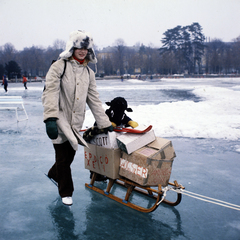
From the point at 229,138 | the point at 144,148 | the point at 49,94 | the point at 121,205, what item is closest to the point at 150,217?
the point at 121,205

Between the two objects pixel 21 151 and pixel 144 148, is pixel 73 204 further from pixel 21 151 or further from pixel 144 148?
pixel 21 151

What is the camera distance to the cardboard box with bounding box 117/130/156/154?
2820mm

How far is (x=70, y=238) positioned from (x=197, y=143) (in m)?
3.88

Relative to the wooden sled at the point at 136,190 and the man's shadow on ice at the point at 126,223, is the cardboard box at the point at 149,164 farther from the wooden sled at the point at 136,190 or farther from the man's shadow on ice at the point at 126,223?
the man's shadow on ice at the point at 126,223

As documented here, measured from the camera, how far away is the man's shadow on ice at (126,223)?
2.47m

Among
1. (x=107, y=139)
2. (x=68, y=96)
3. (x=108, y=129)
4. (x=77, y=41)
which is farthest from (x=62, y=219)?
(x=77, y=41)

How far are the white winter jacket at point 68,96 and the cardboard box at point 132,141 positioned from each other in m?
0.44

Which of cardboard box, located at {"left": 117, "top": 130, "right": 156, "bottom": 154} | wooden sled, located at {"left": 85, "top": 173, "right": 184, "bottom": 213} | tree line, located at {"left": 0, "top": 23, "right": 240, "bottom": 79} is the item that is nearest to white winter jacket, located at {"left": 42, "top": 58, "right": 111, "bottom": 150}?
cardboard box, located at {"left": 117, "top": 130, "right": 156, "bottom": 154}

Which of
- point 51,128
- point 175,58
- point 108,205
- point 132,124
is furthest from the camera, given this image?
point 175,58

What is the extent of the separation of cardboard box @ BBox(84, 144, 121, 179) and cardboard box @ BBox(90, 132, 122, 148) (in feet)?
0.16

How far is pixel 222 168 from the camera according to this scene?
415 cm

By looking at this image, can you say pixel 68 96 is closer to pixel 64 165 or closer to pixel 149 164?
pixel 64 165

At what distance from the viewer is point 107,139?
302cm

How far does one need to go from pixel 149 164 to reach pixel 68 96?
110 centimetres
